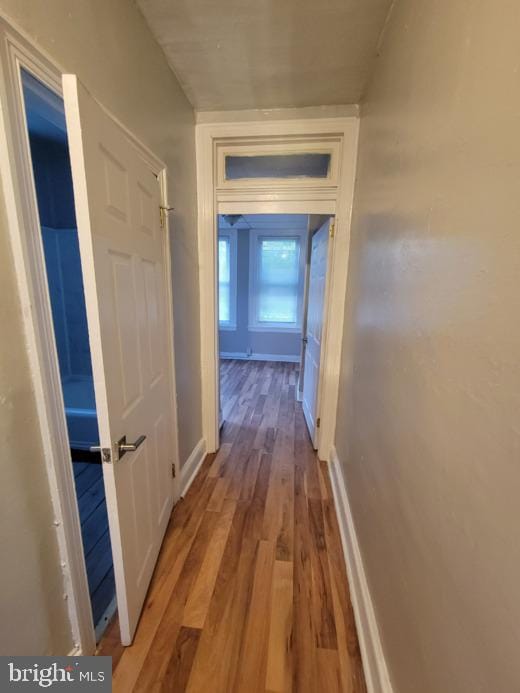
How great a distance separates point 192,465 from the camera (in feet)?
7.10

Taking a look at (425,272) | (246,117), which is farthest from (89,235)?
(246,117)

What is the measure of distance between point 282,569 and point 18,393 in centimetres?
149

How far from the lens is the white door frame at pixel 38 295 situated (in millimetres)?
720

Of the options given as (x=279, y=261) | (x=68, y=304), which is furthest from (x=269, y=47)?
(x=279, y=261)

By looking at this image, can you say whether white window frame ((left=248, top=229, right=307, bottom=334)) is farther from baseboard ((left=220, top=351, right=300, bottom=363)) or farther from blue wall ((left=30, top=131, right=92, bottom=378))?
blue wall ((left=30, top=131, right=92, bottom=378))

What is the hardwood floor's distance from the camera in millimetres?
1088

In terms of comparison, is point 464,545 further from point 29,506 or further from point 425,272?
point 29,506

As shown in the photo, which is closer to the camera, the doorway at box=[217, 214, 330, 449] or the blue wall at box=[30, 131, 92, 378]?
the blue wall at box=[30, 131, 92, 378]

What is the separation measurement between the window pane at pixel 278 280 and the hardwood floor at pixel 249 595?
3.47 meters

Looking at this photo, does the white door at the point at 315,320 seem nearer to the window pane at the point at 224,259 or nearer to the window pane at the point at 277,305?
the window pane at the point at 277,305

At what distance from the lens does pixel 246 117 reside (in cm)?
195

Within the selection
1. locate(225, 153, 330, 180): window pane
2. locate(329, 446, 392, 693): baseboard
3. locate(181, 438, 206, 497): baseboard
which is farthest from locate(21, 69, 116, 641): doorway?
locate(329, 446, 392, 693): baseboard

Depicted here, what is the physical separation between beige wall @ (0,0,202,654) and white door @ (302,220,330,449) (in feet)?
4.74

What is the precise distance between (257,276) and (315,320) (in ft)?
9.45
